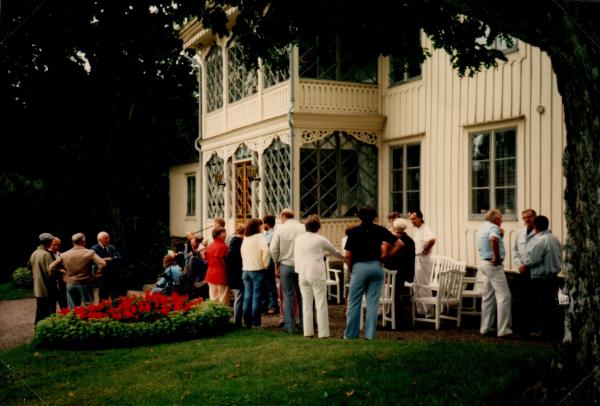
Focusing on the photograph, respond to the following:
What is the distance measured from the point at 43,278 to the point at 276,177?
802cm

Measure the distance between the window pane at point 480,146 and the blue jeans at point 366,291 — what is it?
17.0 feet

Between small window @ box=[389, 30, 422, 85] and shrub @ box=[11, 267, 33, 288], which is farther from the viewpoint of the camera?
small window @ box=[389, 30, 422, 85]

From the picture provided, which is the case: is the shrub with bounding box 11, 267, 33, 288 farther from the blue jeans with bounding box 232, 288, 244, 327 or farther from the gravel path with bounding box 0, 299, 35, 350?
the blue jeans with bounding box 232, 288, 244, 327

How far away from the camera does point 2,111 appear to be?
8.46m

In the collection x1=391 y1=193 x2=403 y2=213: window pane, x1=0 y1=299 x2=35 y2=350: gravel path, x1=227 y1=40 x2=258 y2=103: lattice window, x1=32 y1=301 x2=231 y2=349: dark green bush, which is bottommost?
x1=0 y1=299 x2=35 y2=350: gravel path

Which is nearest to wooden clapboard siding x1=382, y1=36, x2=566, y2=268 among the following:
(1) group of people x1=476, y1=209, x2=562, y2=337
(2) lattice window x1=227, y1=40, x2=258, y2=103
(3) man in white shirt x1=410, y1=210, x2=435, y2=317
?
(1) group of people x1=476, y1=209, x2=562, y2=337

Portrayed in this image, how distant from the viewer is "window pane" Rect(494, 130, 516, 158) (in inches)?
511

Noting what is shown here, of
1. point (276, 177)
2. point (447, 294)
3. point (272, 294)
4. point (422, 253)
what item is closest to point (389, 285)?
point (447, 294)

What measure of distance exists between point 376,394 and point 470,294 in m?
6.18

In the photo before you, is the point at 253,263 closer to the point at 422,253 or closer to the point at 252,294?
the point at 252,294

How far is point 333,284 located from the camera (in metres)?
15.6

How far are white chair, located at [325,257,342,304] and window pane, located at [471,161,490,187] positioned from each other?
3.84 m


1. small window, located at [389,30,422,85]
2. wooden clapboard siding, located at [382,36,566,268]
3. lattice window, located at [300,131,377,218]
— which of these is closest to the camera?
wooden clapboard siding, located at [382,36,566,268]

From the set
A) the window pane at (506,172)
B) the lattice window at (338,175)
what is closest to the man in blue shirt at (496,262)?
the window pane at (506,172)
